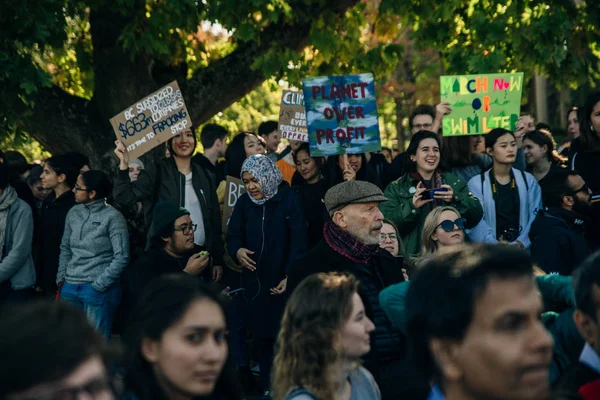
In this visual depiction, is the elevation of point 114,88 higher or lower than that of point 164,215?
higher

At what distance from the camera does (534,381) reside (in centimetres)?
252

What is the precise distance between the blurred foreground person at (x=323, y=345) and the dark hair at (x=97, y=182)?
4937 mm

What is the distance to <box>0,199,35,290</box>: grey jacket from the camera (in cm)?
907

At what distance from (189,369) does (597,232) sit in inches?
217

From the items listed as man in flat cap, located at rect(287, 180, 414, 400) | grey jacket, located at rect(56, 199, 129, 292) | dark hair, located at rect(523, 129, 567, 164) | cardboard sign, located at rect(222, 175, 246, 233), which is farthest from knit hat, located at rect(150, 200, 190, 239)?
dark hair, located at rect(523, 129, 567, 164)

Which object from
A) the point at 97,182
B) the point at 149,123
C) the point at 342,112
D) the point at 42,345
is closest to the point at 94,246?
the point at 97,182

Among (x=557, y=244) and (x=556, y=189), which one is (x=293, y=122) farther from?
(x=557, y=244)

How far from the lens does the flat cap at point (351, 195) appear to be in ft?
21.0

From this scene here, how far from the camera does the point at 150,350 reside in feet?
11.9

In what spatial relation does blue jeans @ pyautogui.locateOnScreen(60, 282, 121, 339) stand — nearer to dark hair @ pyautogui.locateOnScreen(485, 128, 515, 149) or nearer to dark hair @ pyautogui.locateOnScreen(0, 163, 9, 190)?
dark hair @ pyautogui.locateOnScreen(0, 163, 9, 190)

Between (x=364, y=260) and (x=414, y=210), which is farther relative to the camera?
(x=414, y=210)

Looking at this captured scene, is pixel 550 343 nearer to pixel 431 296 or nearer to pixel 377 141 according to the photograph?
pixel 431 296

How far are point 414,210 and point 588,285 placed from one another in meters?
4.79

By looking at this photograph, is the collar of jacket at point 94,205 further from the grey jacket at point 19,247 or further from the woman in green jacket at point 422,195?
the woman in green jacket at point 422,195
